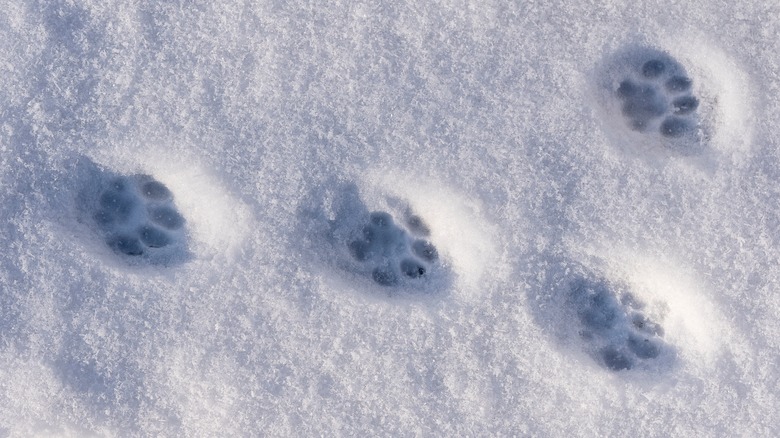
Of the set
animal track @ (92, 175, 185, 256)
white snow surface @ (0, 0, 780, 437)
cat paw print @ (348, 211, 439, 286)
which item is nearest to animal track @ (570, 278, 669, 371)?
white snow surface @ (0, 0, 780, 437)

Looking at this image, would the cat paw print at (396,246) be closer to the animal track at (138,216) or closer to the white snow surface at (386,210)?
the white snow surface at (386,210)

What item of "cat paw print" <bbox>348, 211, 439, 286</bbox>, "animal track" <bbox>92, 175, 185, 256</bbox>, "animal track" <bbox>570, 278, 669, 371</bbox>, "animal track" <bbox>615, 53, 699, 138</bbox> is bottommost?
"animal track" <bbox>92, 175, 185, 256</bbox>

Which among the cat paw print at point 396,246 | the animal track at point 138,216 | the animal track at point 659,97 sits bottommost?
the animal track at point 138,216

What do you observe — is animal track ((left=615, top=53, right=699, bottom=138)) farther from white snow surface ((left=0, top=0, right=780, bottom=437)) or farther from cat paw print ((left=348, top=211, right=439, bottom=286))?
cat paw print ((left=348, top=211, right=439, bottom=286))

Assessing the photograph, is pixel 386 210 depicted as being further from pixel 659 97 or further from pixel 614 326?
pixel 659 97

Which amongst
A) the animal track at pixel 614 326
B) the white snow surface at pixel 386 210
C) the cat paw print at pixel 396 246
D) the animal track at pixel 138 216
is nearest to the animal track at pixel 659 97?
the white snow surface at pixel 386 210

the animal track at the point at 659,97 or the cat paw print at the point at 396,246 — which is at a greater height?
the animal track at the point at 659,97

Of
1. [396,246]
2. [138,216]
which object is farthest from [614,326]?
[138,216]
